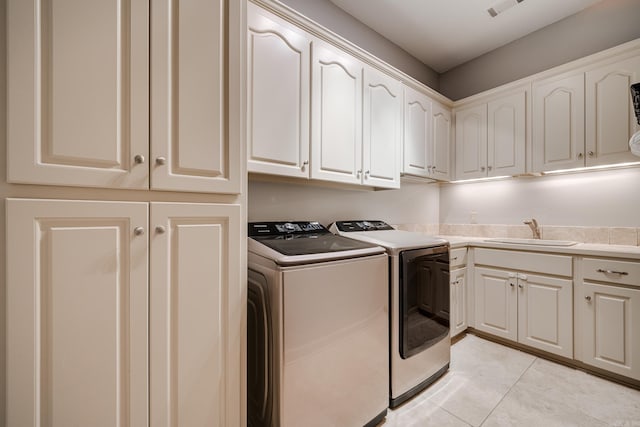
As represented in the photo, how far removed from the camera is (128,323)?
890mm

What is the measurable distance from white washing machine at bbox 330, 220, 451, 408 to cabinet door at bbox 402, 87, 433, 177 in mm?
896

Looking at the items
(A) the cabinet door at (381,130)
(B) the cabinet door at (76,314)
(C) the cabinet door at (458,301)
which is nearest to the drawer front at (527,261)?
(C) the cabinet door at (458,301)

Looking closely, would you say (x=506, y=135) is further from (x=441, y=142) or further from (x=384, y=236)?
(x=384, y=236)

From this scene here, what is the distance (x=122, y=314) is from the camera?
34.9 inches

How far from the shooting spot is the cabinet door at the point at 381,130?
6.86 ft

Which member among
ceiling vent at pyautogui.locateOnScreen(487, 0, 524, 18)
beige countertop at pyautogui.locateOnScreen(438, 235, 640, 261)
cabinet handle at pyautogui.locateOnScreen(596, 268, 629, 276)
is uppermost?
ceiling vent at pyautogui.locateOnScreen(487, 0, 524, 18)

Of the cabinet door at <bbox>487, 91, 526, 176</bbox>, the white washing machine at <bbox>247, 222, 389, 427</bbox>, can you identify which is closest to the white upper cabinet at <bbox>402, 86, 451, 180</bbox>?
the cabinet door at <bbox>487, 91, 526, 176</bbox>

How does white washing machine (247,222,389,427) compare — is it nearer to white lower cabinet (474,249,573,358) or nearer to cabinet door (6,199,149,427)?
cabinet door (6,199,149,427)

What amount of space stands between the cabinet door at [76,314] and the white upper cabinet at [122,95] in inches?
4.6

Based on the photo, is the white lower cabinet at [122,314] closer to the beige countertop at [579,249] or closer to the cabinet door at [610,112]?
the beige countertop at [579,249]

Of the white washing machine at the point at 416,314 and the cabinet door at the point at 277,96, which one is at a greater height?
the cabinet door at the point at 277,96

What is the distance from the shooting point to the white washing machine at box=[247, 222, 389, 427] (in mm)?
1154

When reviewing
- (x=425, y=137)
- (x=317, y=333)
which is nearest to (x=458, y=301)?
(x=425, y=137)

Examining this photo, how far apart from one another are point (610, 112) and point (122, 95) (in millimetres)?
3123
